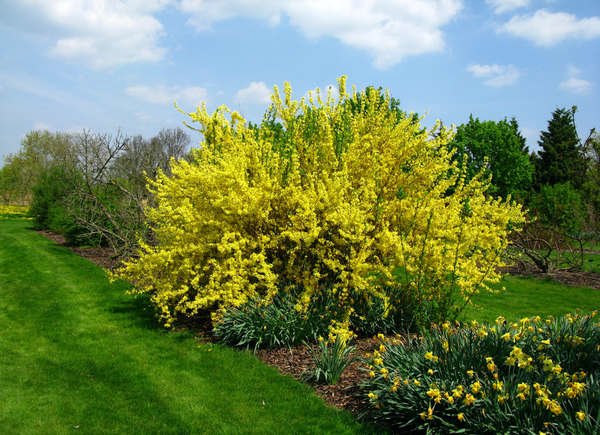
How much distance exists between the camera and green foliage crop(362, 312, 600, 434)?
4.01m

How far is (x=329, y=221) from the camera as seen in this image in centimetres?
710

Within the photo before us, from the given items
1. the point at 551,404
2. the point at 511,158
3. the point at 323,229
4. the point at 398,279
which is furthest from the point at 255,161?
the point at 511,158

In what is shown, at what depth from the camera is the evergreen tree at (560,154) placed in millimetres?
34344

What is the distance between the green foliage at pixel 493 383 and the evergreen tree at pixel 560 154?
107 ft

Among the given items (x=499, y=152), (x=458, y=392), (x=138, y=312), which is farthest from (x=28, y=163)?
(x=458, y=392)

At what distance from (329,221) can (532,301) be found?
5.99m

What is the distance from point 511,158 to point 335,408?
30.2 m

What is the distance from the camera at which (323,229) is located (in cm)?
704

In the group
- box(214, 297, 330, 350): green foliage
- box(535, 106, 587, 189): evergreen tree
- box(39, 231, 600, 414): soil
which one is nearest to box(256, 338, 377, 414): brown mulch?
box(39, 231, 600, 414): soil

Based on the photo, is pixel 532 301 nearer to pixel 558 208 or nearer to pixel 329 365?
pixel 329 365

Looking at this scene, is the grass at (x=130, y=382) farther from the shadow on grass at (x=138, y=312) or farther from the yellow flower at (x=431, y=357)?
the yellow flower at (x=431, y=357)

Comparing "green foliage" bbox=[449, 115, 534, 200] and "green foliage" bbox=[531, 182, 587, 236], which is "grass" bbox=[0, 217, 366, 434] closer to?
"green foliage" bbox=[531, 182, 587, 236]

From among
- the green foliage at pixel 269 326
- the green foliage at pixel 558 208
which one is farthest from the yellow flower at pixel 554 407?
the green foliage at pixel 558 208

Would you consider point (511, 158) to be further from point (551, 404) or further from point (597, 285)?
point (551, 404)
